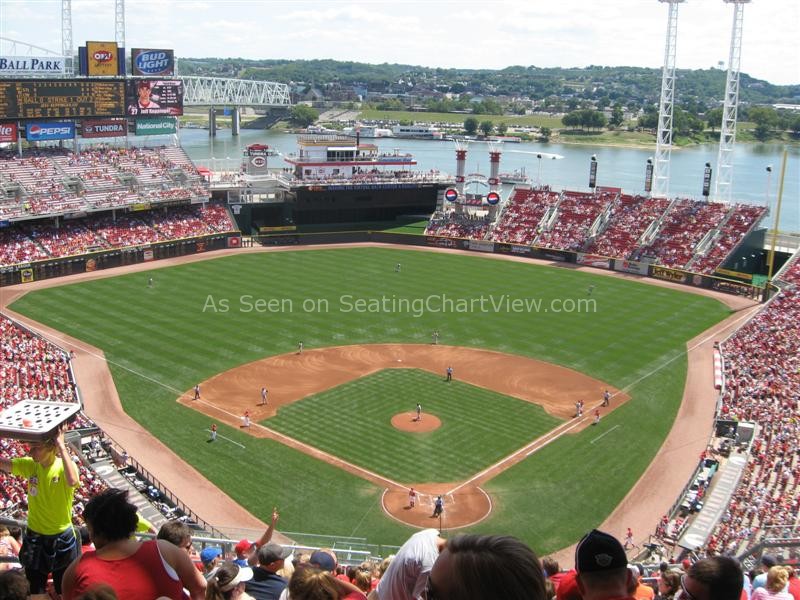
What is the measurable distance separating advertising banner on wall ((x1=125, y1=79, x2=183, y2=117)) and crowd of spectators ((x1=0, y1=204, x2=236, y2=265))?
402 inches

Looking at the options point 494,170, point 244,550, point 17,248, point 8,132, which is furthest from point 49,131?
point 244,550

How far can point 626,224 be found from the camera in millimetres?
74875

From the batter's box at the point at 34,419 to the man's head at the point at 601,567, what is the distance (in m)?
5.19

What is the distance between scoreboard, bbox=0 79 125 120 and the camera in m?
67.4

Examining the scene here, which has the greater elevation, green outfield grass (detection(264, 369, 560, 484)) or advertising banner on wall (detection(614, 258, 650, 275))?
advertising banner on wall (detection(614, 258, 650, 275))

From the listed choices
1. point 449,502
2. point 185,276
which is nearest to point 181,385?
point 449,502

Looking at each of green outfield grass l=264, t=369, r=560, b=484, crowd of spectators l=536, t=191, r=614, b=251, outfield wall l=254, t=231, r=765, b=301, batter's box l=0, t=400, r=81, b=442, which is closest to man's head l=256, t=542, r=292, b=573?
batter's box l=0, t=400, r=81, b=442

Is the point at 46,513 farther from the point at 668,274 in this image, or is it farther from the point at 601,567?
the point at 668,274

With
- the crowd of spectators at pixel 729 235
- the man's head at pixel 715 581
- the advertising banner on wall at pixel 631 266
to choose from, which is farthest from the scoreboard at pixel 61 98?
the man's head at pixel 715 581

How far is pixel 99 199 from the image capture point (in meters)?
69.6

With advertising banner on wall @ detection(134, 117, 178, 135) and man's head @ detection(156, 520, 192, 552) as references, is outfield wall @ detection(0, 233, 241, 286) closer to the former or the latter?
advertising banner on wall @ detection(134, 117, 178, 135)

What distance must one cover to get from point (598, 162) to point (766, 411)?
116 m

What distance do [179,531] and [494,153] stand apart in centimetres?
7661

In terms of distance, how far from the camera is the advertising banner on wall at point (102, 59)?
73312 millimetres
